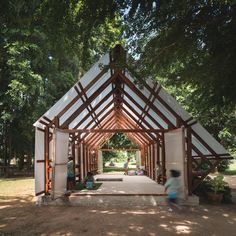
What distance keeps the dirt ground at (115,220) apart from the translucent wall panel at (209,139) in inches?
69.1

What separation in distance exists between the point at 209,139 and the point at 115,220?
4.48 meters

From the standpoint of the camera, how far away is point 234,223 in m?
8.16

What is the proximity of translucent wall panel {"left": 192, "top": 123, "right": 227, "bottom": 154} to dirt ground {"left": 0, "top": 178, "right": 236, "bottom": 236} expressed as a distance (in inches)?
69.1

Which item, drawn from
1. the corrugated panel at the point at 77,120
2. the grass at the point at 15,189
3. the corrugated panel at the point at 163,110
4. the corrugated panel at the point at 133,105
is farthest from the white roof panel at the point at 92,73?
the grass at the point at 15,189

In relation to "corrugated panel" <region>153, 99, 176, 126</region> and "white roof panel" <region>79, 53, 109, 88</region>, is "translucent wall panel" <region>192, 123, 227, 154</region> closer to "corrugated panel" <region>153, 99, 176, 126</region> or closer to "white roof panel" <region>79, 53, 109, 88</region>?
"corrugated panel" <region>153, 99, 176, 126</region>

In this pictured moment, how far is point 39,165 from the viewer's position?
1083 cm

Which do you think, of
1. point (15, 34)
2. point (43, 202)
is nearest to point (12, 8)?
point (15, 34)

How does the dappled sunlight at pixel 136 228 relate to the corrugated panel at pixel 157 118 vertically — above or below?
below

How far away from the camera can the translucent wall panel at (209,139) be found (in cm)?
1105

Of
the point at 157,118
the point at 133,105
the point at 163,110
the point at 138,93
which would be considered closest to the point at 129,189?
the point at 157,118

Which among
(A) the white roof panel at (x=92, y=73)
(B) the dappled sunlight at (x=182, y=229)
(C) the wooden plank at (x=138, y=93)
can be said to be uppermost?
(A) the white roof panel at (x=92, y=73)

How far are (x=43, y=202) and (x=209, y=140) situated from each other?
5.51m

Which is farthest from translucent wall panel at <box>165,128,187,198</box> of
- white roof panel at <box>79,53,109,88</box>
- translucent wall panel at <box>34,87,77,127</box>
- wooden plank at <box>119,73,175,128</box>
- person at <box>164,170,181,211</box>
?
translucent wall panel at <box>34,87,77,127</box>

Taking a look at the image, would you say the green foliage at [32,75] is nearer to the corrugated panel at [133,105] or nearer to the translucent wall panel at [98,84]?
the translucent wall panel at [98,84]
